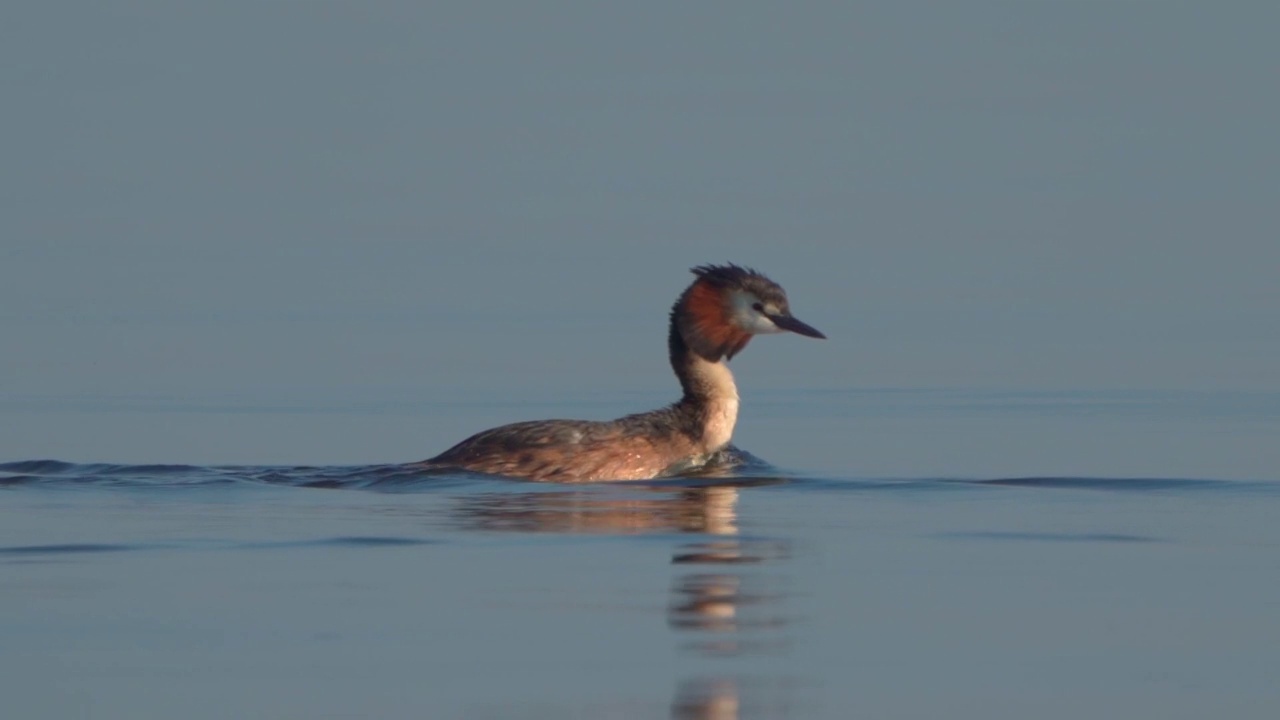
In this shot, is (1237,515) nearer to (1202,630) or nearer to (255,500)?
(1202,630)

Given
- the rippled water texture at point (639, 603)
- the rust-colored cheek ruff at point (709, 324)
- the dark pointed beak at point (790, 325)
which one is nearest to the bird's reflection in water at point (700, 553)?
the rippled water texture at point (639, 603)

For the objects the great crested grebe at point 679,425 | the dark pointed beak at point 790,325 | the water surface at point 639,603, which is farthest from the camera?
the dark pointed beak at point 790,325

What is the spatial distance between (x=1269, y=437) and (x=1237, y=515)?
421 centimetres

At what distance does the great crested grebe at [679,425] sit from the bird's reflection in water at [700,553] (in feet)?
1.34

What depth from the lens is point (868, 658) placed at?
27.3 feet

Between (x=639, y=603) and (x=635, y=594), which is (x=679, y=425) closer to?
(x=635, y=594)

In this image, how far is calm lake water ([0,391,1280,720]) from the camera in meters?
7.75

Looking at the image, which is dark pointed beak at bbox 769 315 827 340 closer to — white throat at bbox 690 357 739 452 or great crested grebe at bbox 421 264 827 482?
great crested grebe at bbox 421 264 827 482

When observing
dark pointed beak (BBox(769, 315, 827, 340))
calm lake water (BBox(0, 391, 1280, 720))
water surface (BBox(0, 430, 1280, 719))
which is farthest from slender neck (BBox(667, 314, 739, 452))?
water surface (BBox(0, 430, 1280, 719))

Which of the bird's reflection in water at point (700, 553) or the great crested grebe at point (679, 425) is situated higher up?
the great crested grebe at point (679, 425)

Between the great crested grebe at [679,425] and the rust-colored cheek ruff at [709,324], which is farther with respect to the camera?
the rust-colored cheek ruff at [709,324]

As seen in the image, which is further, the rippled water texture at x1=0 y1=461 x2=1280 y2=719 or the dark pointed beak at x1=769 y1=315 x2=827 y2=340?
the dark pointed beak at x1=769 y1=315 x2=827 y2=340

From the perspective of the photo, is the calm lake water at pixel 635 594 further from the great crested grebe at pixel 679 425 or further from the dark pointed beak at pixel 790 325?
the dark pointed beak at pixel 790 325

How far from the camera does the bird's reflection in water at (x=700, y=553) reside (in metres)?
7.78
